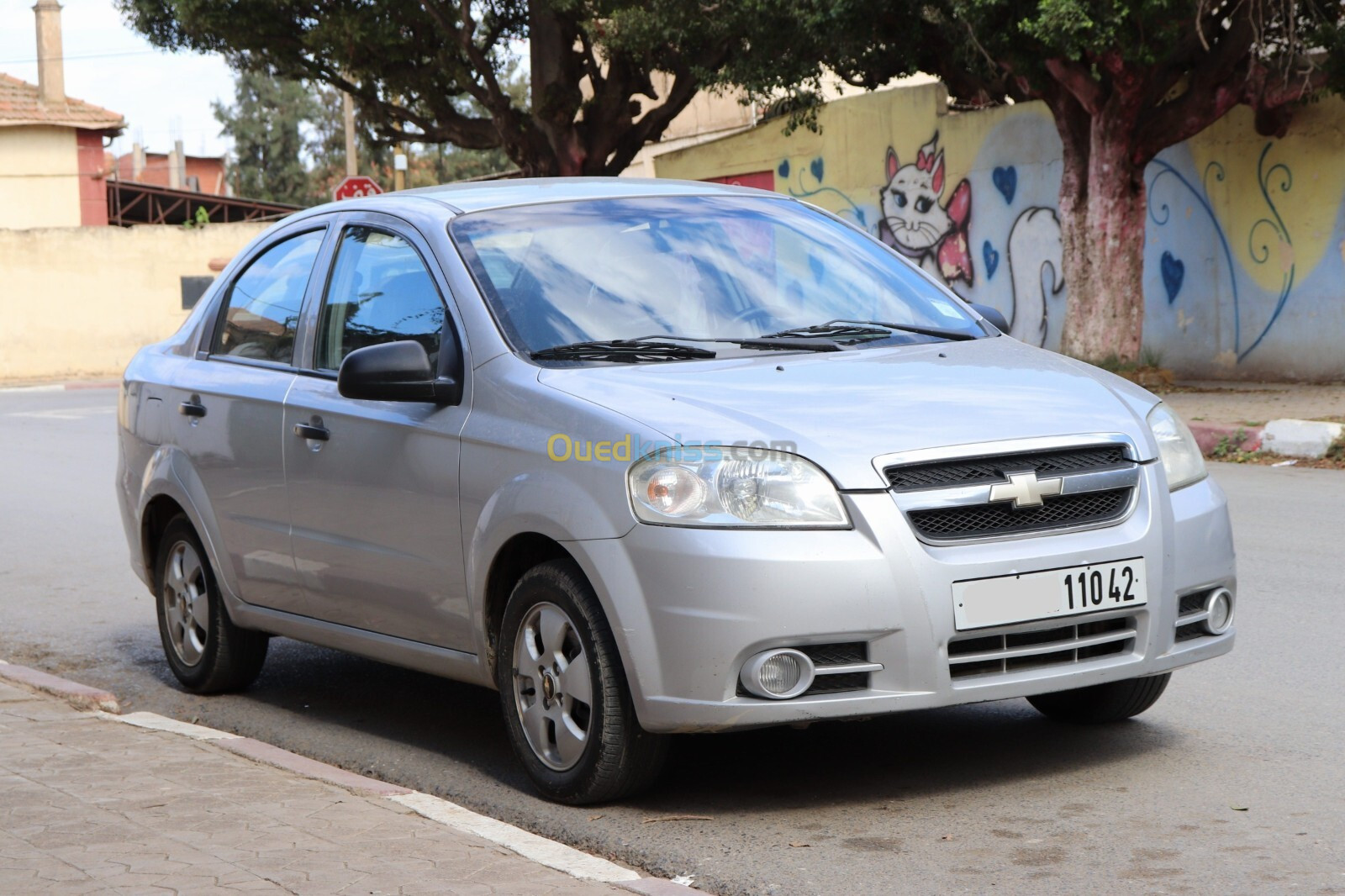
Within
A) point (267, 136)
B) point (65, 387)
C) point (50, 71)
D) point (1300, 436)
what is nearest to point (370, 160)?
point (267, 136)

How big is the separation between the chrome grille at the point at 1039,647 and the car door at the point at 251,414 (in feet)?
8.13

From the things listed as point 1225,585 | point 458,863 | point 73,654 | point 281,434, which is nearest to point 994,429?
point 1225,585

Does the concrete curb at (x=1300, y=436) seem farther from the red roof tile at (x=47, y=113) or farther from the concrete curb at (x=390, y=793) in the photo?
the red roof tile at (x=47, y=113)

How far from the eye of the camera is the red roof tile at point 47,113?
41562 millimetres

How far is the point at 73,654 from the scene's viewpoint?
25.1 ft

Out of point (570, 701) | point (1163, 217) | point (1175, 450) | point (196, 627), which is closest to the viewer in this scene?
point (570, 701)

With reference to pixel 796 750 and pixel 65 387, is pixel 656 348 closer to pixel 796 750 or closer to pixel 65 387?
pixel 796 750

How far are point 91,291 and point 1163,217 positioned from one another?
24621 millimetres

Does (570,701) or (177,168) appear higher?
(177,168)

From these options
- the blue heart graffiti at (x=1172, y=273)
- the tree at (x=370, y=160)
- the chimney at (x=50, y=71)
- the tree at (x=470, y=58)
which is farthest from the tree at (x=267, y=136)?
the blue heart graffiti at (x=1172, y=273)

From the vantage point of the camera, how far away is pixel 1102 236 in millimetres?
17016

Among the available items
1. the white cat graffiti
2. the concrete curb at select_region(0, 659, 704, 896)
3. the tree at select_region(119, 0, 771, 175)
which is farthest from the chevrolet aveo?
the tree at select_region(119, 0, 771, 175)

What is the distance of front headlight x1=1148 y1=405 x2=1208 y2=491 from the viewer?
4.82 metres

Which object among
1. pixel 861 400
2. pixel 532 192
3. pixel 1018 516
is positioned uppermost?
pixel 532 192
